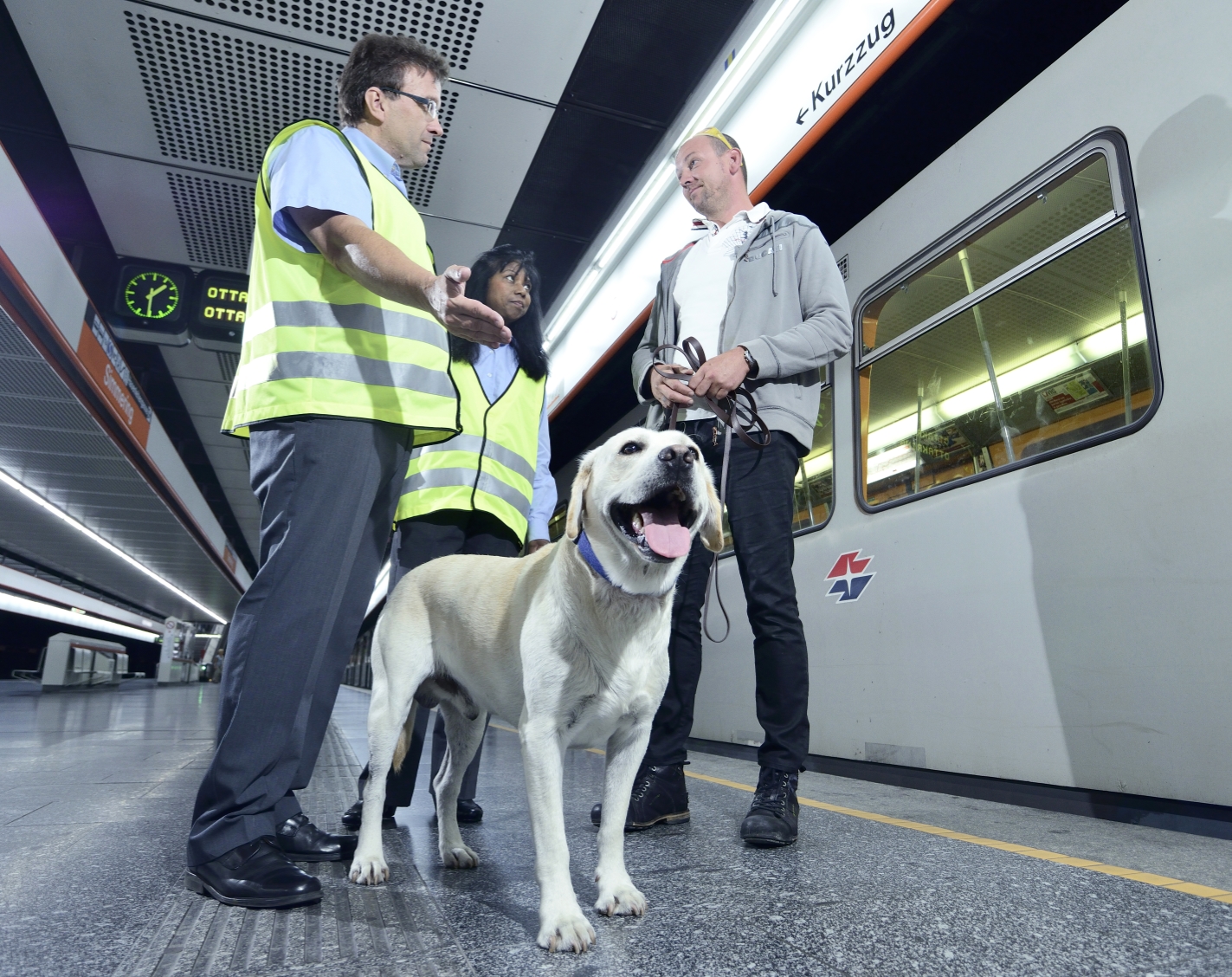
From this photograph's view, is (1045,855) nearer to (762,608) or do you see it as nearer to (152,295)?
(762,608)

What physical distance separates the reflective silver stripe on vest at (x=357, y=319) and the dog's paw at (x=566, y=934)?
1317mm

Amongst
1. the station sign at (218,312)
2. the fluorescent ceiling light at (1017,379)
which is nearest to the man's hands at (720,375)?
the fluorescent ceiling light at (1017,379)

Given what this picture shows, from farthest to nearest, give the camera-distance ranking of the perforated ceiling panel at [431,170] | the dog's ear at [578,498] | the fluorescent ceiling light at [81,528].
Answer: the fluorescent ceiling light at [81,528] < the perforated ceiling panel at [431,170] < the dog's ear at [578,498]

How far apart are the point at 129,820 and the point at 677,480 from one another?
7.01 feet

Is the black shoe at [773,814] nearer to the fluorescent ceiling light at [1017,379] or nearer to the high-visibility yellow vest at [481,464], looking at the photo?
the high-visibility yellow vest at [481,464]

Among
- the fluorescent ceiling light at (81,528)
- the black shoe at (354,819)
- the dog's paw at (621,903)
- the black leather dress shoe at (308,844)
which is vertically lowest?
the black shoe at (354,819)

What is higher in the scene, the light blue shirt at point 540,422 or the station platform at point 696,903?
the light blue shirt at point 540,422

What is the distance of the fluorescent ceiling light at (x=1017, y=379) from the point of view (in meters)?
2.72

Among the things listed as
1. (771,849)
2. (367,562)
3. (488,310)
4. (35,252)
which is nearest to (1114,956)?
(771,849)

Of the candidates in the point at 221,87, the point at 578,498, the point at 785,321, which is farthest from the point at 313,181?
the point at 221,87

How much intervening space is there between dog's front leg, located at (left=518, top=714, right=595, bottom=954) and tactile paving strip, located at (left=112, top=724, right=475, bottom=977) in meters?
0.16

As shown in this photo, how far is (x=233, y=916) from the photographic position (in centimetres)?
138

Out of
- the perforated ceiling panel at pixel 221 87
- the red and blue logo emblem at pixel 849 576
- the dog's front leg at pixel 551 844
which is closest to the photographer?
the dog's front leg at pixel 551 844

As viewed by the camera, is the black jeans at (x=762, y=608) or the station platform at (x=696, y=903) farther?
the black jeans at (x=762, y=608)
